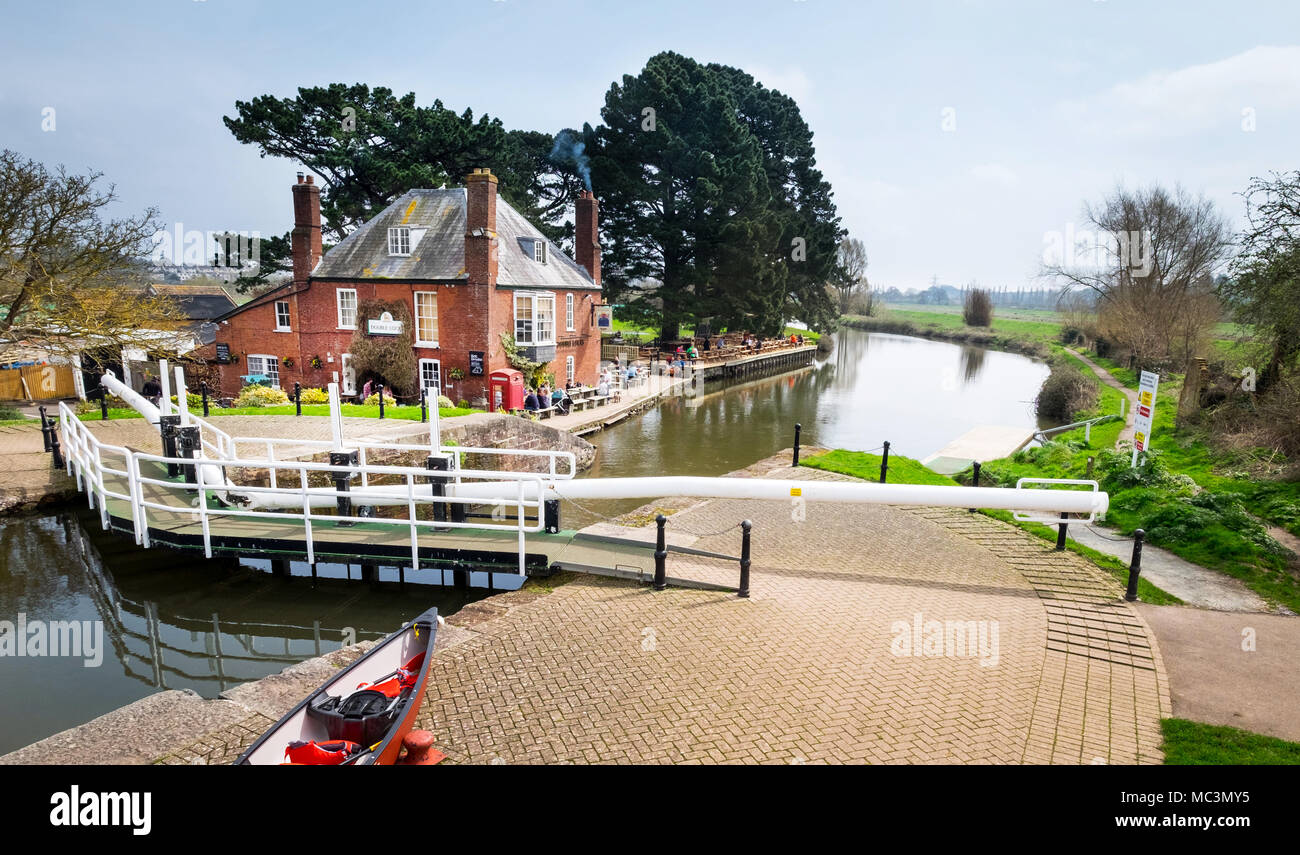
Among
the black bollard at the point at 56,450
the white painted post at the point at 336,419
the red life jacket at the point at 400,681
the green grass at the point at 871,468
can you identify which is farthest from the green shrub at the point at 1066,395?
the black bollard at the point at 56,450

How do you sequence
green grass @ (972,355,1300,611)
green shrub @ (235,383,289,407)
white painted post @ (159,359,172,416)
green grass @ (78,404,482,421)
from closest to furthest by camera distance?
green grass @ (972,355,1300,611), white painted post @ (159,359,172,416), green grass @ (78,404,482,421), green shrub @ (235,383,289,407)

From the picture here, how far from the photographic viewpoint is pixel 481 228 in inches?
1047

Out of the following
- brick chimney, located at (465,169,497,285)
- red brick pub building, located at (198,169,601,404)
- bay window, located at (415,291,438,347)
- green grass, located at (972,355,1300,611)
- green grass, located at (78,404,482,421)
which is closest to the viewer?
green grass, located at (972,355,1300,611)

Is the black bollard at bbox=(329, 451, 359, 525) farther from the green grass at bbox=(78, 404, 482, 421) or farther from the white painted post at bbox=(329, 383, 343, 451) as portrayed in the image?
the green grass at bbox=(78, 404, 482, 421)

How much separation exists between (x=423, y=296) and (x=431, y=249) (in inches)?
83.1

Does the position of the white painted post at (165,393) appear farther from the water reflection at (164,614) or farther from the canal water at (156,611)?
the water reflection at (164,614)

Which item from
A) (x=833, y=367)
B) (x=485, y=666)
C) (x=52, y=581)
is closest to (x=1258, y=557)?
(x=485, y=666)

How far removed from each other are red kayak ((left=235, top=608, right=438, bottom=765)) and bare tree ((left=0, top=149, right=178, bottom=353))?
17943 millimetres

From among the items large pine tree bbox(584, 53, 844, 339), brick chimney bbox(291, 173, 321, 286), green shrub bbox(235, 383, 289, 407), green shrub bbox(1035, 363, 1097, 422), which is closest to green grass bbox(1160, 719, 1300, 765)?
green shrub bbox(235, 383, 289, 407)

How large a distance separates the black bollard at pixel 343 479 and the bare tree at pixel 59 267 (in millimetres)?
12066

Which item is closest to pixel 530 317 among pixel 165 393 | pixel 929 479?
pixel 165 393

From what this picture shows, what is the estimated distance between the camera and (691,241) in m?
48.2

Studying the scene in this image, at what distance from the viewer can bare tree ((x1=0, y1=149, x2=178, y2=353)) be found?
59.2ft

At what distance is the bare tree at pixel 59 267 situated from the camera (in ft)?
59.2
